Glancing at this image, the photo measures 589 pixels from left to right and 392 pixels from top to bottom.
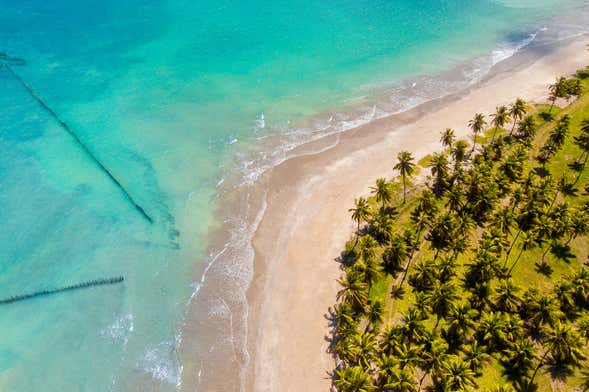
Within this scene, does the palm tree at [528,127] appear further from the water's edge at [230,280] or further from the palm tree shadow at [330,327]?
the palm tree shadow at [330,327]

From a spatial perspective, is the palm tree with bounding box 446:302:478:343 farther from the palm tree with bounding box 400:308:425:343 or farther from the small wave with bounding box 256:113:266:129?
the small wave with bounding box 256:113:266:129

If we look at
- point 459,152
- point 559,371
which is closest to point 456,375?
point 559,371

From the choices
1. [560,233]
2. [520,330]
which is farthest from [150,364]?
[560,233]

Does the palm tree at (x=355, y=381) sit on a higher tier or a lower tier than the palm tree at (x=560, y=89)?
lower

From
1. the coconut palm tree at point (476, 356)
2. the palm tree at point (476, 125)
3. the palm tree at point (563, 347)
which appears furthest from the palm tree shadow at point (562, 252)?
the palm tree at point (476, 125)

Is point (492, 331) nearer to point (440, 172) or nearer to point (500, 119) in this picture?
point (440, 172)

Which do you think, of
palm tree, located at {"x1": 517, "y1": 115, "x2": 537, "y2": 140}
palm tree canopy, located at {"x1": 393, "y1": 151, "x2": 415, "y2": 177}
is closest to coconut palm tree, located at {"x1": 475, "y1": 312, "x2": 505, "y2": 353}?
palm tree canopy, located at {"x1": 393, "y1": 151, "x2": 415, "y2": 177}

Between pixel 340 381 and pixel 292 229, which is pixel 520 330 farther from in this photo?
pixel 292 229
